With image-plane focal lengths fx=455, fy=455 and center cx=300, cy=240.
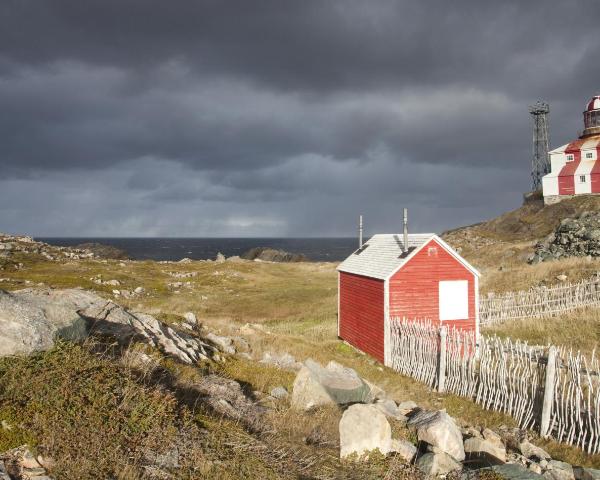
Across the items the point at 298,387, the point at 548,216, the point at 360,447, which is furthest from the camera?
the point at 548,216

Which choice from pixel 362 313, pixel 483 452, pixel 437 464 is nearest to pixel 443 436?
pixel 437 464

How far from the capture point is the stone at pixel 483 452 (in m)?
7.57

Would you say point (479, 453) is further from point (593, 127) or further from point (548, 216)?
point (593, 127)

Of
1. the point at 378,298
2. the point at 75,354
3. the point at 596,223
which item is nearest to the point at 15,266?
the point at 378,298

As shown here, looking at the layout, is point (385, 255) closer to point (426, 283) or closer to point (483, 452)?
point (426, 283)

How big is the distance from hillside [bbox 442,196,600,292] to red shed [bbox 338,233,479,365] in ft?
37.8

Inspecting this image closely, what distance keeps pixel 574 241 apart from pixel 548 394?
34875 millimetres

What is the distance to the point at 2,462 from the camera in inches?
183

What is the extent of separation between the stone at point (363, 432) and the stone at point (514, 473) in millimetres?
1634

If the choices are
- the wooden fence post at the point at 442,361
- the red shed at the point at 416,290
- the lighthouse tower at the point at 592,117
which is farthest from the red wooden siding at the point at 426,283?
the lighthouse tower at the point at 592,117

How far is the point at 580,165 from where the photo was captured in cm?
6444

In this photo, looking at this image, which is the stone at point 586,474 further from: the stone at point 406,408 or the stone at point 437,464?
the stone at point 406,408

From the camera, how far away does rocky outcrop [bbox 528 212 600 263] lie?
38219 millimetres

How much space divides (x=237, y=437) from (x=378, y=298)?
15082mm
